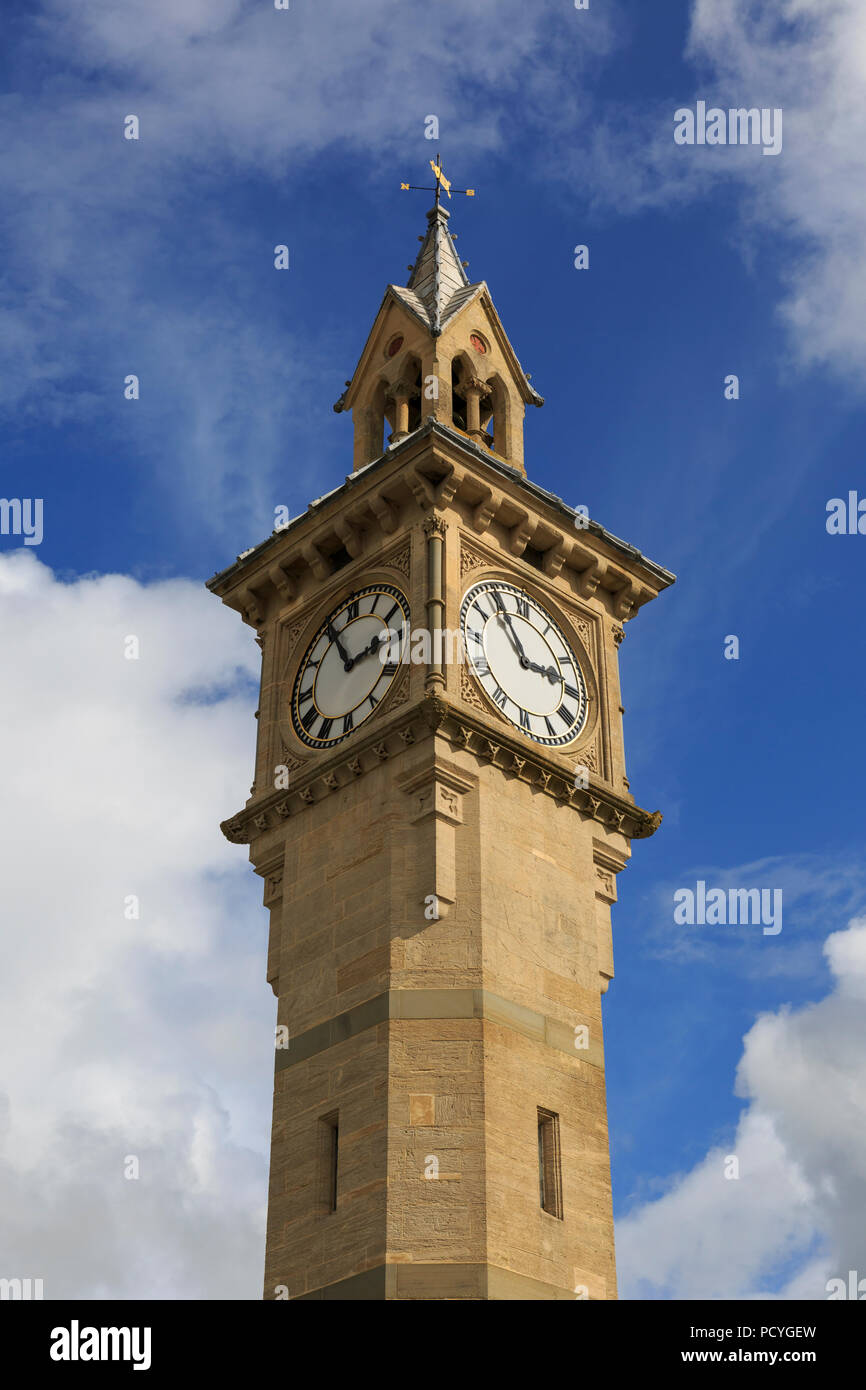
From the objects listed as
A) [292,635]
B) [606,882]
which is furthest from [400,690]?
[606,882]

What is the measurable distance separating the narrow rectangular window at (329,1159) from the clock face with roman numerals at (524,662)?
310 inches

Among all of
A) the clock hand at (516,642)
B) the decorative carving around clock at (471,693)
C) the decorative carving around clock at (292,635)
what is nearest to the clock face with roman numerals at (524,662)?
the clock hand at (516,642)

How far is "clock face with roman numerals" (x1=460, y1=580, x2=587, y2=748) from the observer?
36.5 metres

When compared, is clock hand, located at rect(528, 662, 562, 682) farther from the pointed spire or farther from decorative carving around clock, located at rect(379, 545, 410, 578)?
the pointed spire

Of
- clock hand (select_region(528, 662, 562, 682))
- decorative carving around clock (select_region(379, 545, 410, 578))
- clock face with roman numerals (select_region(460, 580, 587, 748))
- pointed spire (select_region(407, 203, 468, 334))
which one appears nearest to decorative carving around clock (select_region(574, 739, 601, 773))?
clock face with roman numerals (select_region(460, 580, 587, 748))

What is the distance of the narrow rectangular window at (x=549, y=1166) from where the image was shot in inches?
1257

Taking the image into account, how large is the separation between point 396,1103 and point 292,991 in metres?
3.87

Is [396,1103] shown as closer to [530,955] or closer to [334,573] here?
[530,955]

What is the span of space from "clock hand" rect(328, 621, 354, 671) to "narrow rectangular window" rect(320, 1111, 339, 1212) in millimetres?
8697

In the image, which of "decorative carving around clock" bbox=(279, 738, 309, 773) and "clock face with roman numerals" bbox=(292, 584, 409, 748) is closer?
"clock face with roman numerals" bbox=(292, 584, 409, 748)

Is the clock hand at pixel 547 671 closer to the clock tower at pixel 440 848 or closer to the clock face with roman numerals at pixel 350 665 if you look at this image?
the clock tower at pixel 440 848
